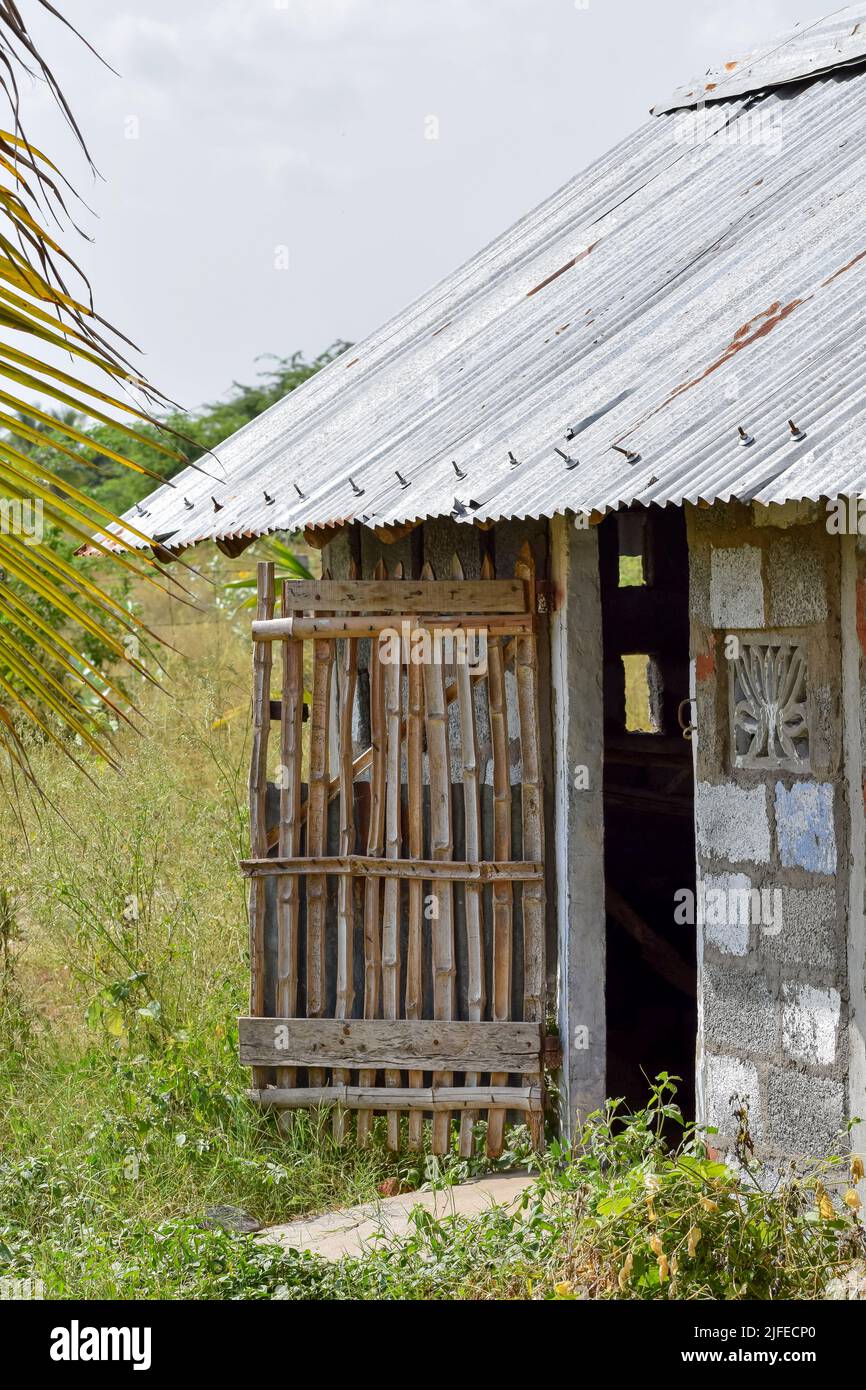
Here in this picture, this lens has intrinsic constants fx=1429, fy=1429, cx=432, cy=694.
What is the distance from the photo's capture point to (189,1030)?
709cm

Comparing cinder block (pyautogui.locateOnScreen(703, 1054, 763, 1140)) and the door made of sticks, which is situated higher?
the door made of sticks

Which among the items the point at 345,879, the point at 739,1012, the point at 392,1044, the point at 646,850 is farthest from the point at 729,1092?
the point at 646,850

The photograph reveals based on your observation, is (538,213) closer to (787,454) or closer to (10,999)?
(787,454)

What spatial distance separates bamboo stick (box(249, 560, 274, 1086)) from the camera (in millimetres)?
6383

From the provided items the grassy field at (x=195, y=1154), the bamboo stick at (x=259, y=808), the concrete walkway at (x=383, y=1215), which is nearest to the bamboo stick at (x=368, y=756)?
the bamboo stick at (x=259, y=808)

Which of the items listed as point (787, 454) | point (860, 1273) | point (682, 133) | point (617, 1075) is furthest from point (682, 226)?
point (860, 1273)

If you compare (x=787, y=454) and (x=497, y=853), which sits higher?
(x=787, y=454)

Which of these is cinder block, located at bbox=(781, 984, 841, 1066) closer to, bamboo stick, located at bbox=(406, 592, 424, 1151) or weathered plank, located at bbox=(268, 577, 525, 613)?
bamboo stick, located at bbox=(406, 592, 424, 1151)

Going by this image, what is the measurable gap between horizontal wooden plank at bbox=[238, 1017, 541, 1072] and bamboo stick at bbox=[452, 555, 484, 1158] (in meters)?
0.10

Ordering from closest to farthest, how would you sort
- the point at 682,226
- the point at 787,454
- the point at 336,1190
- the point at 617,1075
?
the point at 787,454 < the point at 336,1190 < the point at 682,226 < the point at 617,1075

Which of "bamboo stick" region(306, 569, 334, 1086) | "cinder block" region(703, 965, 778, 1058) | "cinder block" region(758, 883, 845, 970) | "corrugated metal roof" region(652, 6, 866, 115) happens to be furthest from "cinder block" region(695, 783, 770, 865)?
"corrugated metal roof" region(652, 6, 866, 115)

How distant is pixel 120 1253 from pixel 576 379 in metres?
3.95

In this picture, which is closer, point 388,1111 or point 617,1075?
point 388,1111

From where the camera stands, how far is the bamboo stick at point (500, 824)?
20.1ft
